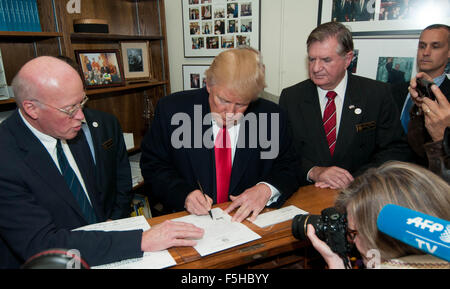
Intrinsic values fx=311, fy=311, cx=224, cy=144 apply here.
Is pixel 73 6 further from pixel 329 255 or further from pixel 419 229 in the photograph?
pixel 419 229

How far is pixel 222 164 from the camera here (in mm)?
1732

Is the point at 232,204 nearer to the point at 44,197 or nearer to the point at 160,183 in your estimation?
the point at 160,183

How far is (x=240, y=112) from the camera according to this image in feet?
5.43

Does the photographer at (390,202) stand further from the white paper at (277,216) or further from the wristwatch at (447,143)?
the wristwatch at (447,143)

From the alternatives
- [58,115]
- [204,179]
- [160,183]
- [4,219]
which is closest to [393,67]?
[204,179]

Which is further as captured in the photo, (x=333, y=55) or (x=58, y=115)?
(x=333, y=55)

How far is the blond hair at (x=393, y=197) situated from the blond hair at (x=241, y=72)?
69 centimetres

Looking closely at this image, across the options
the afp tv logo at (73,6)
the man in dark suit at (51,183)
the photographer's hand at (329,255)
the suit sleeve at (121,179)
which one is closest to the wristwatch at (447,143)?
the photographer's hand at (329,255)

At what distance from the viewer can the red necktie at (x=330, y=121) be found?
2.19 meters

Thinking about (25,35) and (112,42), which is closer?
(25,35)

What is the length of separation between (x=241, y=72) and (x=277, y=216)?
0.71 metres

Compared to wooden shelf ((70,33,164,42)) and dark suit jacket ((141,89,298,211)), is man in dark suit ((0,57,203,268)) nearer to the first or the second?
dark suit jacket ((141,89,298,211))

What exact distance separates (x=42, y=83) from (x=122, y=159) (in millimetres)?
837

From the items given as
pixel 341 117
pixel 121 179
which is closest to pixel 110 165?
pixel 121 179
